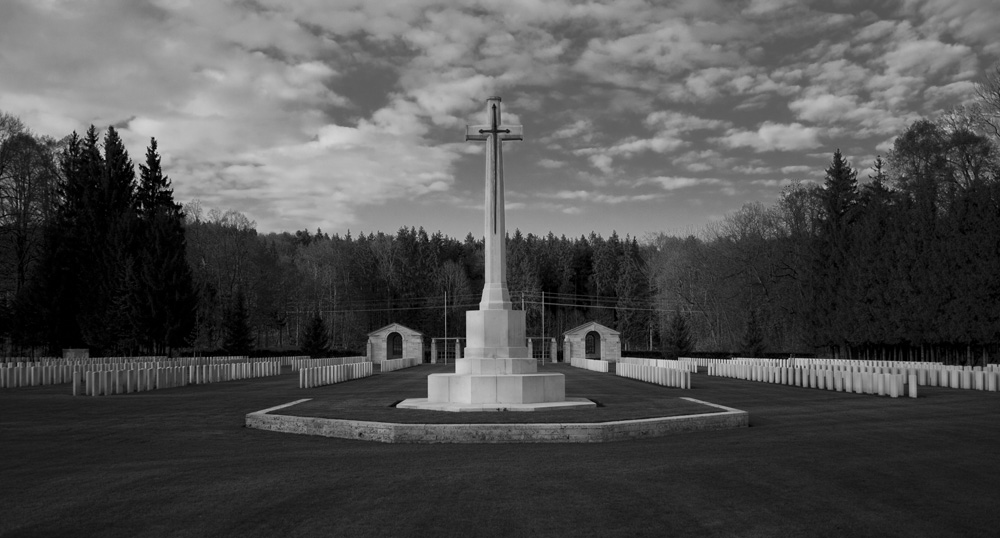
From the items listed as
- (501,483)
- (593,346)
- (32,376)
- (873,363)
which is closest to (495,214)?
(501,483)

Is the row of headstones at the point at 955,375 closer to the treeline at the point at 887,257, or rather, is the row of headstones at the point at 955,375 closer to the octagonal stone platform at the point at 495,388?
the treeline at the point at 887,257

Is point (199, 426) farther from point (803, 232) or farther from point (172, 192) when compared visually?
point (803, 232)

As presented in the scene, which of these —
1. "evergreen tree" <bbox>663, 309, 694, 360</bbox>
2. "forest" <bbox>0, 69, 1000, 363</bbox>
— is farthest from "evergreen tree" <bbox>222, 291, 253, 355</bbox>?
"evergreen tree" <bbox>663, 309, 694, 360</bbox>

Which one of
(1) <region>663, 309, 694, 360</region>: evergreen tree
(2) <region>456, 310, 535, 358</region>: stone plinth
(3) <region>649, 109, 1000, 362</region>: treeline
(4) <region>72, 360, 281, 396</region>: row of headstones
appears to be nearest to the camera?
(2) <region>456, 310, 535, 358</region>: stone plinth

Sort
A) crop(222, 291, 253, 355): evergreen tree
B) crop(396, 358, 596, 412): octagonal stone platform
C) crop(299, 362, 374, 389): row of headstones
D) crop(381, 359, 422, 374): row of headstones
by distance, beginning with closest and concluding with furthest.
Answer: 1. crop(396, 358, 596, 412): octagonal stone platform
2. crop(299, 362, 374, 389): row of headstones
3. crop(381, 359, 422, 374): row of headstones
4. crop(222, 291, 253, 355): evergreen tree

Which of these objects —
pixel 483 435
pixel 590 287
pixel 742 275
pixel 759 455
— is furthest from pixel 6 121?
pixel 590 287

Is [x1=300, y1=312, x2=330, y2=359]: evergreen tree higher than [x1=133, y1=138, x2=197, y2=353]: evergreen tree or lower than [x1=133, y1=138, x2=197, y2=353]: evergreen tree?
lower

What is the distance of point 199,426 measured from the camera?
1296cm

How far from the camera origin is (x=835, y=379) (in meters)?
22.6

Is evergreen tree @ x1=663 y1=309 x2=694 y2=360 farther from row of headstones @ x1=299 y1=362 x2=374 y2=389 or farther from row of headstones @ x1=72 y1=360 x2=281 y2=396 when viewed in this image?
row of headstones @ x1=72 y1=360 x2=281 y2=396

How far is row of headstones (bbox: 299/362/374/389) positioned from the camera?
23.9 meters

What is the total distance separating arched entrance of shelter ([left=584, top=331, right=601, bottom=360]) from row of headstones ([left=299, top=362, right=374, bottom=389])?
30.2m

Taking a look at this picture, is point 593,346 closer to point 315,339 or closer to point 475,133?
point 315,339

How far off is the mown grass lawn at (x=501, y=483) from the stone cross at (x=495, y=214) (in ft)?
20.0
